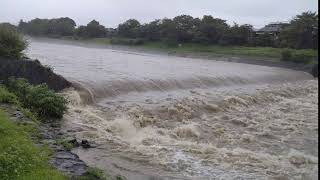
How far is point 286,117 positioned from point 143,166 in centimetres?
943

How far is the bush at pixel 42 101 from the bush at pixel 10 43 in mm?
2784

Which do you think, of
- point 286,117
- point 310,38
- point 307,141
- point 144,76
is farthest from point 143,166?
point 310,38

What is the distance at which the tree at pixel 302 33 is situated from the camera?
5103 centimetres

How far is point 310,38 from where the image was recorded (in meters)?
51.8

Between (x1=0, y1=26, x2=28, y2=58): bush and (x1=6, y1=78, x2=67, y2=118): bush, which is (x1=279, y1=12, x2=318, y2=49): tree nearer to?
(x1=0, y1=26, x2=28, y2=58): bush

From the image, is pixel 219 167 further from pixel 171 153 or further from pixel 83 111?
pixel 83 111

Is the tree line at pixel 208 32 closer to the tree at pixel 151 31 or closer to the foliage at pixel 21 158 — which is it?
the tree at pixel 151 31

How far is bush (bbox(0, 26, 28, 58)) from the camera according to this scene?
15336 millimetres

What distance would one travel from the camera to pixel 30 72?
15070 mm

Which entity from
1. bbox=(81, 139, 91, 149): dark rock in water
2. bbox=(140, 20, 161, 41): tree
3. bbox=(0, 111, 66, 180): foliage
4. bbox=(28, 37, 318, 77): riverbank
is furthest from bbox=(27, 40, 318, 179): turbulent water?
bbox=(140, 20, 161, 41): tree

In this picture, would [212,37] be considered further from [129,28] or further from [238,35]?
[129,28]

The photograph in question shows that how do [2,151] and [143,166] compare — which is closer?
[2,151]

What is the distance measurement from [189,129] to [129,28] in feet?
187

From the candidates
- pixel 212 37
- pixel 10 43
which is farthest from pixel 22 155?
pixel 212 37
